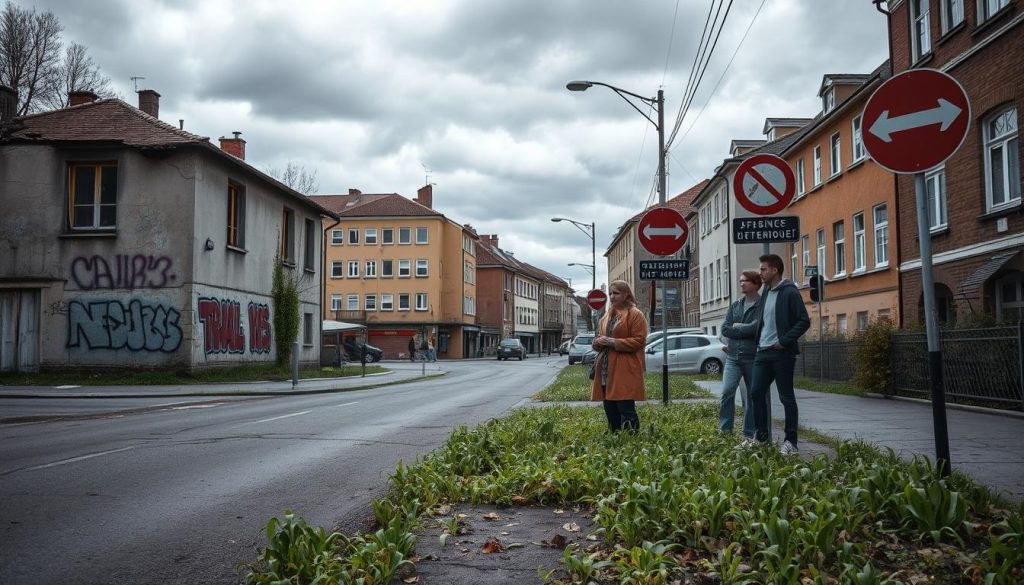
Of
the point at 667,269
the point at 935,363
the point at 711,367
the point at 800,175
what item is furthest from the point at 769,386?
the point at 800,175

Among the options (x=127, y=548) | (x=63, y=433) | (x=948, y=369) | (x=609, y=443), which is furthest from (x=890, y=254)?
(x=127, y=548)

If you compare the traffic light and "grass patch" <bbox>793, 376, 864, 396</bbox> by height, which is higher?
the traffic light

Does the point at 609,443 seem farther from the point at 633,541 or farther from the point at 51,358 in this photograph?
the point at 51,358

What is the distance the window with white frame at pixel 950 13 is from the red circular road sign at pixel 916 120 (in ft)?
50.5

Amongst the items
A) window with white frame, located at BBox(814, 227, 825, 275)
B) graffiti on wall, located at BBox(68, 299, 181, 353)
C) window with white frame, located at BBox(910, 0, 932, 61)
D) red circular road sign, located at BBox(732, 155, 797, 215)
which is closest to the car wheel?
window with white frame, located at BBox(814, 227, 825, 275)

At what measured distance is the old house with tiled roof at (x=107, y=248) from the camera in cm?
2412

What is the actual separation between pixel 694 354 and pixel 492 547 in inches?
981

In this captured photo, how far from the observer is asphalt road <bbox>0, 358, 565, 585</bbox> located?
469 centimetres

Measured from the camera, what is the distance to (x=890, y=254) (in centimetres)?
2378

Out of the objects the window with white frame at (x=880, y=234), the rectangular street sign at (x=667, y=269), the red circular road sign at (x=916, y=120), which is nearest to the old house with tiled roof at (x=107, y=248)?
the rectangular street sign at (x=667, y=269)

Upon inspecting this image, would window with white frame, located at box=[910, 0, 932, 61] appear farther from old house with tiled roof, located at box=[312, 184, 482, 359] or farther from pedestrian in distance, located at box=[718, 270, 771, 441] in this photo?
old house with tiled roof, located at box=[312, 184, 482, 359]

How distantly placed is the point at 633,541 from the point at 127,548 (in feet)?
9.70

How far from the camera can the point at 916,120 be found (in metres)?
5.36

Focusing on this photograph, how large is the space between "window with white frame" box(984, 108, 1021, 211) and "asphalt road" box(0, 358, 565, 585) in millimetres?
11241
